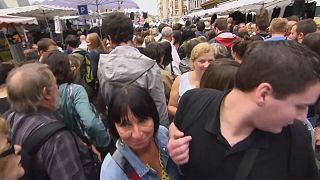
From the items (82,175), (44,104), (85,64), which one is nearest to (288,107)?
(82,175)

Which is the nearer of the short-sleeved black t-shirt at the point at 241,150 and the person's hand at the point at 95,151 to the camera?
the short-sleeved black t-shirt at the point at 241,150

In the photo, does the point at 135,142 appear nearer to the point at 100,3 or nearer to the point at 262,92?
the point at 262,92

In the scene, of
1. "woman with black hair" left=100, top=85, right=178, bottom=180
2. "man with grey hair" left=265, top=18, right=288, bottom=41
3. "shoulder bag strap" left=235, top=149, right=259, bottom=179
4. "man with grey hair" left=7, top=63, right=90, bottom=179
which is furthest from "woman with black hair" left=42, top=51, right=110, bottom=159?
"man with grey hair" left=265, top=18, right=288, bottom=41

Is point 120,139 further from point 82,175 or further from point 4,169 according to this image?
point 4,169

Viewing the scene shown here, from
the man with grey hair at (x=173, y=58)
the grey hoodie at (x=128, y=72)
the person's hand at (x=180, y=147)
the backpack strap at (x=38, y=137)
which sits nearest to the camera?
the person's hand at (x=180, y=147)

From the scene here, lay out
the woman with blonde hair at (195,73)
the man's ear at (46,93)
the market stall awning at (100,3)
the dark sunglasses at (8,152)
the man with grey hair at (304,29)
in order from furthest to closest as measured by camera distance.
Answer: the market stall awning at (100,3) < the man with grey hair at (304,29) < the woman with blonde hair at (195,73) < the man's ear at (46,93) < the dark sunglasses at (8,152)

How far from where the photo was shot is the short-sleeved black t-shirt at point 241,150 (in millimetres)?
1370

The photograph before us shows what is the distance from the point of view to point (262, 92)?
1.24 meters

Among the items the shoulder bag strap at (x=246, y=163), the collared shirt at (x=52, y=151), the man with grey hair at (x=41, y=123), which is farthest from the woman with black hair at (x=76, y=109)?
the shoulder bag strap at (x=246, y=163)

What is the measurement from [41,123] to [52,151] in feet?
0.69

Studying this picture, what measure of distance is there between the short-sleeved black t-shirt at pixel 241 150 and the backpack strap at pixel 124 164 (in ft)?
1.35

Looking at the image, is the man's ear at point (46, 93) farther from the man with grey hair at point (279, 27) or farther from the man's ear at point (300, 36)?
the man's ear at point (300, 36)

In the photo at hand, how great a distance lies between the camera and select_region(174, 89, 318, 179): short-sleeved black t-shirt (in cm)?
137

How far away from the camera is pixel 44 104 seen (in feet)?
7.61
